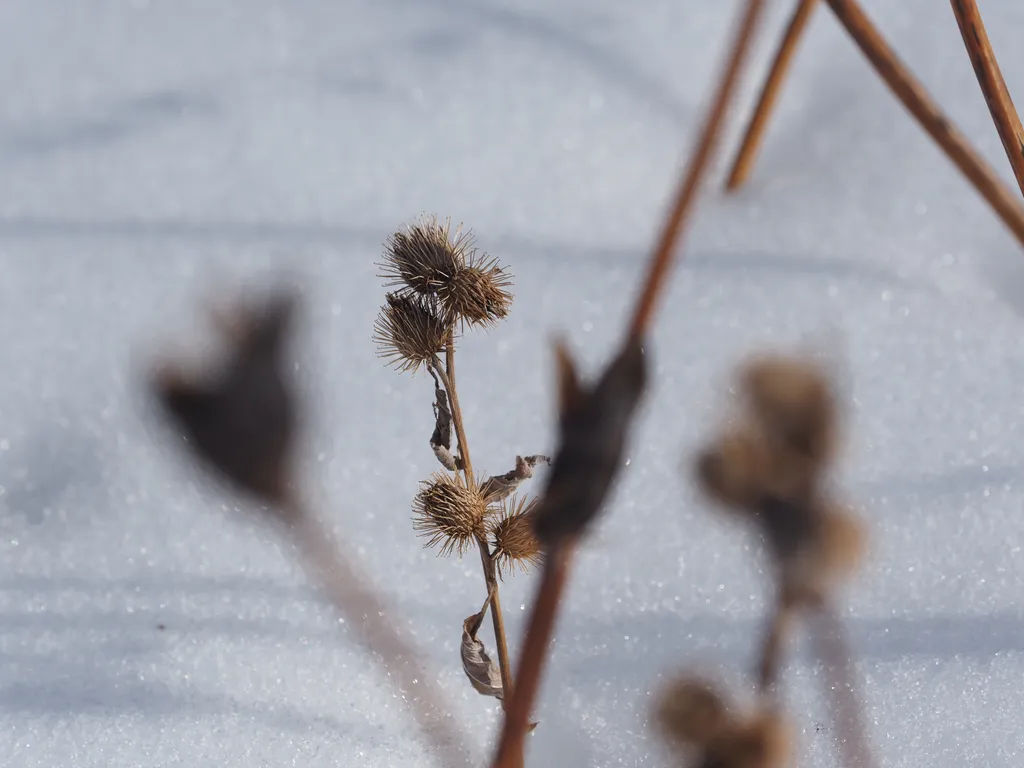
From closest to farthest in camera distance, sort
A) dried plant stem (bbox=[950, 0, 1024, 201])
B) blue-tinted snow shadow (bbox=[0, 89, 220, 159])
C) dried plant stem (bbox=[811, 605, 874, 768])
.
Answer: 1. dried plant stem (bbox=[950, 0, 1024, 201])
2. dried plant stem (bbox=[811, 605, 874, 768])
3. blue-tinted snow shadow (bbox=[0, 89, 220, 159])

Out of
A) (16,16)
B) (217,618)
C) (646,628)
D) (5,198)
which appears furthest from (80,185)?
(646,628)

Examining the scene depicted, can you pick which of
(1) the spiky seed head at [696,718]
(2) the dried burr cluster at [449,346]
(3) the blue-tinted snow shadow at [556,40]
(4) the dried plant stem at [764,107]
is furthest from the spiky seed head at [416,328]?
(3) the blue-tinted snow shadow at [556,40]

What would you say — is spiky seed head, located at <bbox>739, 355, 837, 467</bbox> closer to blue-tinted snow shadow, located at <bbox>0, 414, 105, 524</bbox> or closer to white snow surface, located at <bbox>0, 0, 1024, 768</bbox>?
white snow surface, located at <bbox>0, 0, 1024, 768</bbox>

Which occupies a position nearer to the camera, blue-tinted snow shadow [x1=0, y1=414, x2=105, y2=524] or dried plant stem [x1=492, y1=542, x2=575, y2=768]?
dried plant stem [x1=492, y1=542, x2=575, y2=768]

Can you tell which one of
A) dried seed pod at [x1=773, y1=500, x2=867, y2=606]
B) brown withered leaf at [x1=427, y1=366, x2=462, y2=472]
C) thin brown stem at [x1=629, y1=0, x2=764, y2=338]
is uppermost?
brown withered leaf at [x1=427, y1=366, x2=462, y2=472]

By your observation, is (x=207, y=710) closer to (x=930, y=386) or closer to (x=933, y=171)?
(x=930, y=386)

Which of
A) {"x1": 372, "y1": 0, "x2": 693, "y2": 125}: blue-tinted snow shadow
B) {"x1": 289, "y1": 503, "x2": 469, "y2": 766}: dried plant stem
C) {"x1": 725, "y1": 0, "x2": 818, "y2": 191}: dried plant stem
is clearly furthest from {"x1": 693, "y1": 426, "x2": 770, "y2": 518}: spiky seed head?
{"x1": 372, "y1": 0, "x2": 693, "y2": 125}: blue-tinted snow shadow

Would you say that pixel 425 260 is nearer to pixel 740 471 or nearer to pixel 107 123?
pixel 740 471
